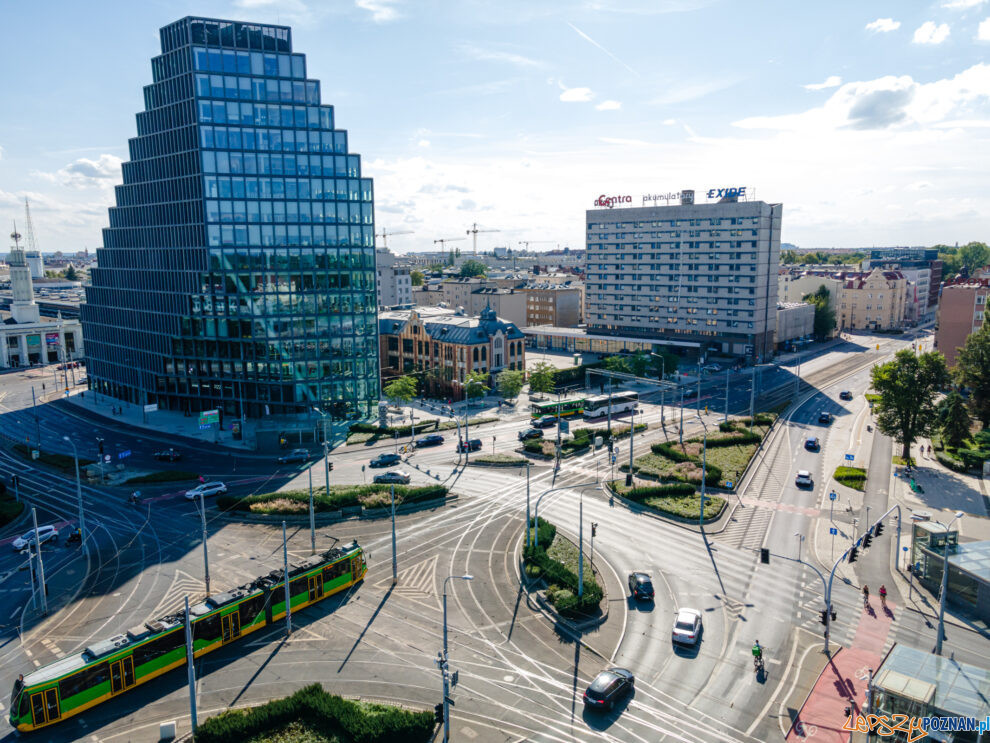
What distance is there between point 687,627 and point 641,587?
5728 mm

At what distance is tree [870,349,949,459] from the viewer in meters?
77.6

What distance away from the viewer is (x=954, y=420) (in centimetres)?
8206

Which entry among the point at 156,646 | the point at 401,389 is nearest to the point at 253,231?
the point at 401,389

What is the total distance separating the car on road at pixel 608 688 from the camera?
120 ft

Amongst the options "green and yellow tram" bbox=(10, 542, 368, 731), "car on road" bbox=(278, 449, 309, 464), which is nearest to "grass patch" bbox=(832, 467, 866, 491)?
"green and yellow tram" bbox=(10, 542, 368, 731)

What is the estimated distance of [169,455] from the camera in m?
86.9

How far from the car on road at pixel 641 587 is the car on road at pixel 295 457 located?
165ft

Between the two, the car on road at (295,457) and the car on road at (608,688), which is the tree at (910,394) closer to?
the car on road at (608,688)

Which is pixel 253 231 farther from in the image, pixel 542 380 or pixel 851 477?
pixel 851 477

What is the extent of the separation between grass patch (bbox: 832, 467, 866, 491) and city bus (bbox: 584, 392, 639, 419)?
3512 centimetres

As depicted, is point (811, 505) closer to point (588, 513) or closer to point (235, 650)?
point (588, 513)

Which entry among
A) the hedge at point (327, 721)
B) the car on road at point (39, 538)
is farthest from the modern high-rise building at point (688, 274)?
the hedge at point (327, 721)

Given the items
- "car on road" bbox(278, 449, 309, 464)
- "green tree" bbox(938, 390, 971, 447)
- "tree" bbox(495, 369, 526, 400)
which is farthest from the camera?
"tree" bbox(495, 369, 526, 400)

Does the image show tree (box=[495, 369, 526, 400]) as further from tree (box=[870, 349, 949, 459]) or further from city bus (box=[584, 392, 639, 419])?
tree (box=[870, 349, 949, 459])
